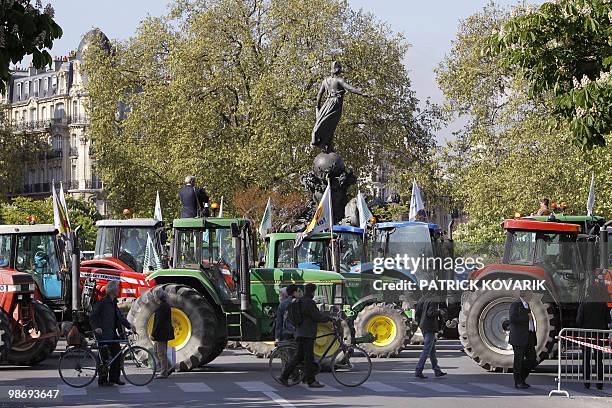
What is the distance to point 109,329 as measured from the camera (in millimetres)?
21359

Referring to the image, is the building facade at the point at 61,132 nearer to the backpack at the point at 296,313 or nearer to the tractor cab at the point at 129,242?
the tractor cab at the point at 129,242

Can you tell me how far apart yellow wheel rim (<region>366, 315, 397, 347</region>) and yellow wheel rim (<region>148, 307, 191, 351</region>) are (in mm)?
4671

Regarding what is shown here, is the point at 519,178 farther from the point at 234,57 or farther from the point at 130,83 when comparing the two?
the point at 130,83

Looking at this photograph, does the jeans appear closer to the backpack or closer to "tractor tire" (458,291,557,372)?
"tractor tire" (458,291,557,372)

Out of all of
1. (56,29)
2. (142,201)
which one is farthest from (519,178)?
(56,29)

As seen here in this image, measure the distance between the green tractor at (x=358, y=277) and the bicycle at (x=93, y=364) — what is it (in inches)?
194

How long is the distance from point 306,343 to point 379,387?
1.27 metres

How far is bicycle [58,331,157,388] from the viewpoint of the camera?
21156 millimetres

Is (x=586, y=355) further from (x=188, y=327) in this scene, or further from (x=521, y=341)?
(x=188, y=327)

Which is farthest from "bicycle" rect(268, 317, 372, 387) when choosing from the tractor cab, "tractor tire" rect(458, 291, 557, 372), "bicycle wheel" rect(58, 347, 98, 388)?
the tractor cab

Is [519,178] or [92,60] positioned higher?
[92,60]

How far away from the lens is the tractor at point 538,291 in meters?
A: 23.8

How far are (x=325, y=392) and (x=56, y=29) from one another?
7086 mm

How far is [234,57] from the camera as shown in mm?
60781
